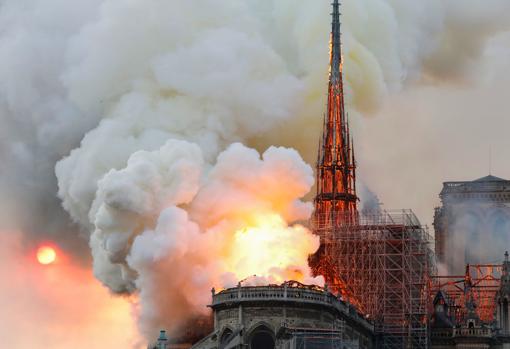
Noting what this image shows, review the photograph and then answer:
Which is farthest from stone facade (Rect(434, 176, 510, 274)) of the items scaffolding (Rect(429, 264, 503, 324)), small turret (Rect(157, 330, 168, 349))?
small turret (Rect(157, 330, 168, 349))

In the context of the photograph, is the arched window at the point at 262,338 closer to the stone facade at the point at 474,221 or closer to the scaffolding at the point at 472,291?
the scaffolding at the point at 472,291

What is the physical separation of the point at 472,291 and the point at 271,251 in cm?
2690

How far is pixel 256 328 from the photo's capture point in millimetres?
102312

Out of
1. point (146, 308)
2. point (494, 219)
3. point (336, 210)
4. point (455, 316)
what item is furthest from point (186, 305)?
point (494, 219)

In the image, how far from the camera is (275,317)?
102 metres

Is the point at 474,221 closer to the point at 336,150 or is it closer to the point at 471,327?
the point at 336,150

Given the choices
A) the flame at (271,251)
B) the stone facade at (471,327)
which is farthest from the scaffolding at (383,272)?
the flame at (271,251)

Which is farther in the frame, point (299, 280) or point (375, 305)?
point (375, 305)

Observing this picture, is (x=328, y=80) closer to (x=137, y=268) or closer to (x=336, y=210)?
(x=336, y=210)

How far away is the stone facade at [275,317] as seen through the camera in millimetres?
101188

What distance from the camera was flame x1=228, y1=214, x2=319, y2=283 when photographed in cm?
10762

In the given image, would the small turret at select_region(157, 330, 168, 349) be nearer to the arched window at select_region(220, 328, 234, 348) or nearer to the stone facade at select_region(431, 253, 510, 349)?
the arched window at select_region(220, 328, 234, 348)

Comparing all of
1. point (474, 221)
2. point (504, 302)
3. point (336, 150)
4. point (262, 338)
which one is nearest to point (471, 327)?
point (504, 302)

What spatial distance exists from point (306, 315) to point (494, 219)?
4846 cm
